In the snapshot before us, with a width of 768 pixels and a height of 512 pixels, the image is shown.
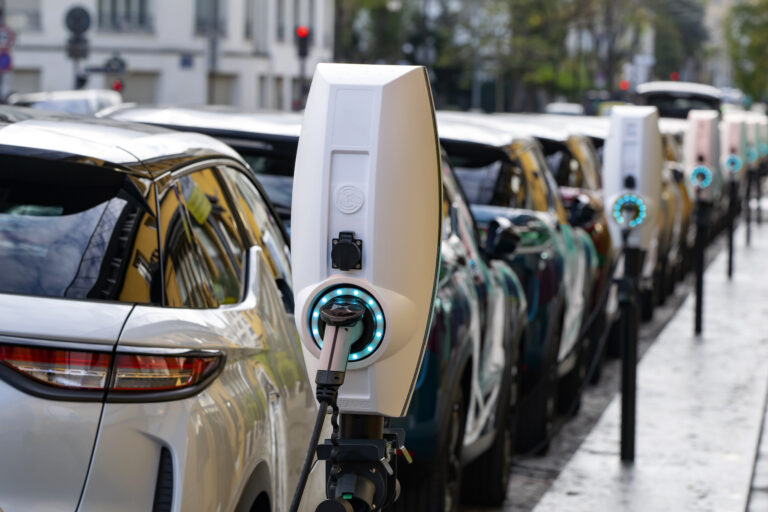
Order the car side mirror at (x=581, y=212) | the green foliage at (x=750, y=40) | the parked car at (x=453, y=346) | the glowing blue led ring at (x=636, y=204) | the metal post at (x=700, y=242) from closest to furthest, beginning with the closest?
1. the parked car at (x=453, y=346)
2. the glowing blue led ring at (x=636, y=204)
3. the car side mirror at (x=581, y=212)
4. the metal post at (x=700, y=242)
5. the green foliage at (x=750, y=40)

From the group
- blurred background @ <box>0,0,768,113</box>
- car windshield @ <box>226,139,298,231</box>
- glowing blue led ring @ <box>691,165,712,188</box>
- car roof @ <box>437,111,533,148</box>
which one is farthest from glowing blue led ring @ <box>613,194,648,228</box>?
blurred background @ <box>0,0,768,113</box>

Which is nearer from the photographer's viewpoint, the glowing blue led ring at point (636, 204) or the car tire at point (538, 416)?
the glowing blue led ring at point (636, 204)

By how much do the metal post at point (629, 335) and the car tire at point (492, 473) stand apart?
0.98 metres

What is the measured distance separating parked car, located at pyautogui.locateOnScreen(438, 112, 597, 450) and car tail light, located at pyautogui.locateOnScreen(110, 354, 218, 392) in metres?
4.81

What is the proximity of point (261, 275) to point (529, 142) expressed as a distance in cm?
550

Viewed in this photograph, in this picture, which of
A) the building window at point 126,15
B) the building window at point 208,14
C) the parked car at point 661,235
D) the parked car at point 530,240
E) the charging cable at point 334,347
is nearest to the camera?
the charging cable at point 334,347

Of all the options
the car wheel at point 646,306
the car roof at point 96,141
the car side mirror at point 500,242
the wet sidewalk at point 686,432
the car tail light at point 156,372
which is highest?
the car roof at point 96,141

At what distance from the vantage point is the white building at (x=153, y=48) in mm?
48344

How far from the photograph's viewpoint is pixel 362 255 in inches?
115

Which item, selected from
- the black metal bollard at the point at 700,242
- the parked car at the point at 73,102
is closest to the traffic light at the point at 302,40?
the parked car at the point at 73,102

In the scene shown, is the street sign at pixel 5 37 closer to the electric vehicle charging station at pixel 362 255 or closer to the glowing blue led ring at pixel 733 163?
the glowing blue led ring at pixel 733 163

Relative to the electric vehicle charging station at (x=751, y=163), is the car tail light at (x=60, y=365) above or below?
above

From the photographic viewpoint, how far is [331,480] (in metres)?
2.99

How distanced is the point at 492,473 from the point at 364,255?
4231 millimetres
